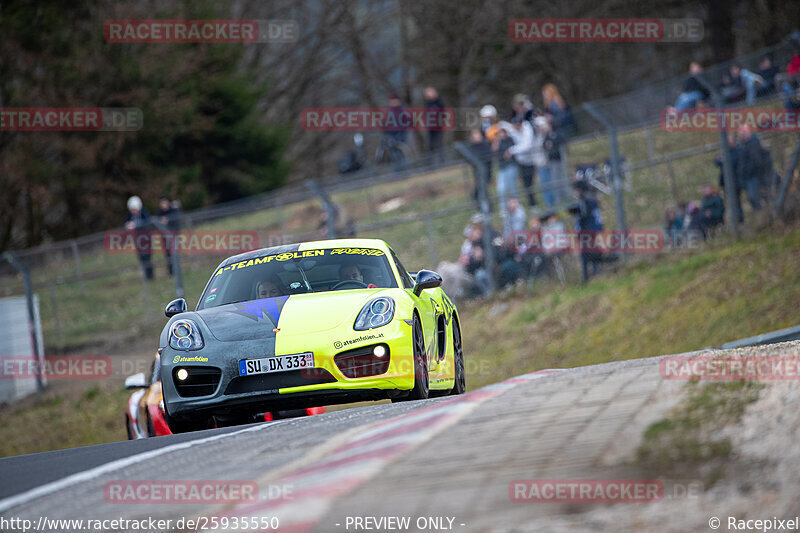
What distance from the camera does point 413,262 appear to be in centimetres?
2223

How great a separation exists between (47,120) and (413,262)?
72.0 feet

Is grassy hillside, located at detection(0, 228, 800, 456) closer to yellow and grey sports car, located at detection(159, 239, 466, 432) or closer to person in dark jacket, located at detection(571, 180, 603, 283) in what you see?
person in dark jacket, located at detection(571, 180, 603, 283)

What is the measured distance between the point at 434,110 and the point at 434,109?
0.12 feet

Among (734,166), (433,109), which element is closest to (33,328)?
(433,109)

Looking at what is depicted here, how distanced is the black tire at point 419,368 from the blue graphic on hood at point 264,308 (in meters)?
1.02

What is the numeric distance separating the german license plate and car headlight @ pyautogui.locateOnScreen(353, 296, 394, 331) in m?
0.44

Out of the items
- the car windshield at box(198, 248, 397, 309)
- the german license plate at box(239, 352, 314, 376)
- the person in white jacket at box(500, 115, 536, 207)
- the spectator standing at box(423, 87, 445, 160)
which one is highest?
the spectator standing at box(423, 87, 445, 160)

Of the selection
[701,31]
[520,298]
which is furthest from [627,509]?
[701,31]

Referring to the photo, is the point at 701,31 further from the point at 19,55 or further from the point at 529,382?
the point at 529,382

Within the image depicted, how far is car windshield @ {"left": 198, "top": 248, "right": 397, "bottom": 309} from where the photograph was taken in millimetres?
9219

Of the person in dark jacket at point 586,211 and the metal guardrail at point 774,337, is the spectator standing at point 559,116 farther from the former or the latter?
the metal guardrail at point 774,337

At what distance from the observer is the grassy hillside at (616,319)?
15062 mm

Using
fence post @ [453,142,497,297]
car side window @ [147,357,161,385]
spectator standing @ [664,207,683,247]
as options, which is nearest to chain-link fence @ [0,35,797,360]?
spectator standing @ [664,207,683,247]

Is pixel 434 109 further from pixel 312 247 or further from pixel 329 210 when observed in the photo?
pixel 312 247
